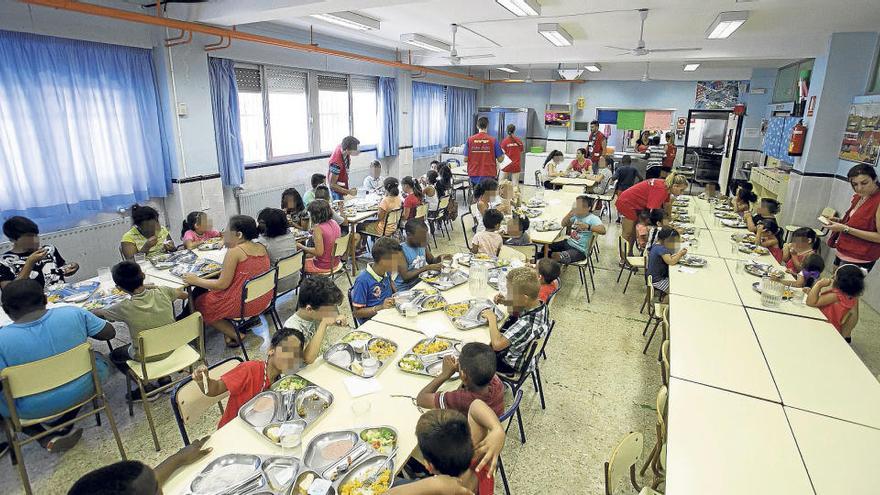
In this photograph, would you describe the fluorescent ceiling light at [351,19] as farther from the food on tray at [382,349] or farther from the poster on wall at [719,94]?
the poster on wall at [719,94]

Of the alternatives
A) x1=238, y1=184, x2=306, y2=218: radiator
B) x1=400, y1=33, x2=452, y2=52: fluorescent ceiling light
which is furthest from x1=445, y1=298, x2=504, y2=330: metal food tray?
x1=238, y1=184, x2=306, y2=218: radiator

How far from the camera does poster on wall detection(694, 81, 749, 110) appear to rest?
12.7 meters

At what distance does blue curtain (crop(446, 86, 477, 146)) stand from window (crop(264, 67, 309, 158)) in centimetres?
597

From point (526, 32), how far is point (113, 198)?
6586 millimetres

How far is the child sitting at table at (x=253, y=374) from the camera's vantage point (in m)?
2.32

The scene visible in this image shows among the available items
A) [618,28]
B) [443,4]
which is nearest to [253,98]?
[443,4]

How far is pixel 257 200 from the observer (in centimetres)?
758

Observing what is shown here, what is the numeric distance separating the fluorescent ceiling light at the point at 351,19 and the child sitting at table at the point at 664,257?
4.57m

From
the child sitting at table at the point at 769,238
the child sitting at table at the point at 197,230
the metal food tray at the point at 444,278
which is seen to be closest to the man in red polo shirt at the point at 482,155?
the child sitting at table at the point at 769,238

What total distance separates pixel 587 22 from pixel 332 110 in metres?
5.24

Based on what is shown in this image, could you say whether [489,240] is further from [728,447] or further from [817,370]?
[728,447]

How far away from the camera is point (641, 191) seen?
20.6 feet

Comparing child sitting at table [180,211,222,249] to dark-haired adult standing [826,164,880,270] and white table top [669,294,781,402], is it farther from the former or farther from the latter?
dark-haired adult standing [826,164,880,270]

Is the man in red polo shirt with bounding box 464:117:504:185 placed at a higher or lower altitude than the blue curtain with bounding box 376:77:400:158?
lower
